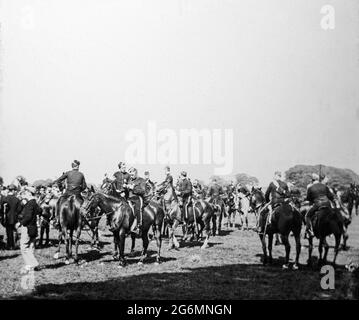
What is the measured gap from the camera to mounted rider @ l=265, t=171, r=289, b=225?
41.9ft

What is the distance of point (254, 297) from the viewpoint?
999 cm

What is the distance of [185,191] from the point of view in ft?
58.5

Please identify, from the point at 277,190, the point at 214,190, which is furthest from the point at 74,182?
the point at 214,190

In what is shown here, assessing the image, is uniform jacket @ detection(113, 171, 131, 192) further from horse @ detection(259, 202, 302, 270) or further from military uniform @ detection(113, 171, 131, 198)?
horse @ detection(259, 202, 302, 270)

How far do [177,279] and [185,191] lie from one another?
21.8ft

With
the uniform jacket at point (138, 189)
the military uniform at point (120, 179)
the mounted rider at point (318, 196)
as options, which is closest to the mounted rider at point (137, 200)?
the uniform jacket at point (138, 189)

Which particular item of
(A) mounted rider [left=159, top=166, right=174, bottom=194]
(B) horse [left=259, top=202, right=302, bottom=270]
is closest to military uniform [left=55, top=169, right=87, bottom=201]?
(A) mounted rider [left=159, top=166, right=174, bottom=194]

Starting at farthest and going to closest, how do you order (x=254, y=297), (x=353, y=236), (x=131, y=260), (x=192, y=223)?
(x=353, y=236) → (x=192, y=223) → (x=131, y=260) → (x=254, y=297)

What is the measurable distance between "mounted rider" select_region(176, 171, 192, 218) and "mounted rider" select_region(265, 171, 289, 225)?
201 inches

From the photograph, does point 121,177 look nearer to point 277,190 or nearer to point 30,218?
point 30,218

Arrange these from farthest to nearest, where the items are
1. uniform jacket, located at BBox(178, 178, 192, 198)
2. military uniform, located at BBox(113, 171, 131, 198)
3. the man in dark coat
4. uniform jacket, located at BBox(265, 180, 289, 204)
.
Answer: uniform jacket, located at BBox(178, 178, 192, 198)
the man in dark coat
military uniform, located at BBox(113, 171, 131, 198)
uniform jacket, located at BBox(265, 180, 289, 204)
